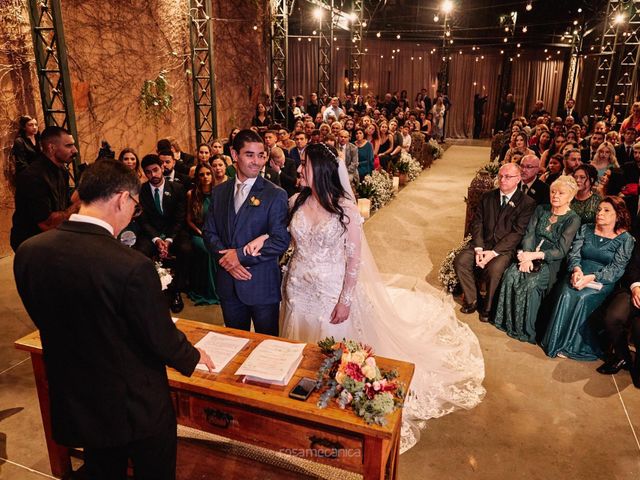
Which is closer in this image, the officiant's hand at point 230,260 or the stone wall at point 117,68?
the officiant's hand at point 230,260

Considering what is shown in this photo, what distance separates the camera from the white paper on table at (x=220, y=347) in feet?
7.91

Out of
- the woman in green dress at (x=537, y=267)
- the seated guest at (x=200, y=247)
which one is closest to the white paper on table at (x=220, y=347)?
the seated guest at (x=200, y=247)

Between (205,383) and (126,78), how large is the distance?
735 cm

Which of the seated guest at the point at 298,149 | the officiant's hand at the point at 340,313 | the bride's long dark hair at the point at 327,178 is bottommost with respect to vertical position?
the officiant's hand at the point at 340,313

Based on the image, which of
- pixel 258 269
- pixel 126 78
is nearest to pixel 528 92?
pixel 126 78

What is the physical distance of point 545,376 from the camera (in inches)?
150

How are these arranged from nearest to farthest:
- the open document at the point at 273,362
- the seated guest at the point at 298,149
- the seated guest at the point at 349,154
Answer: the open document at the point at 273,362, the seated guest at the point at 298,149, the seated guest at the point at 349,154

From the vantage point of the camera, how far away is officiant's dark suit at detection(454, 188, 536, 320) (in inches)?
185

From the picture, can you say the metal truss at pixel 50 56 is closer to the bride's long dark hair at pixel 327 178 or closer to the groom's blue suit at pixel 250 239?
the groom's blue suit at pixel 250 239

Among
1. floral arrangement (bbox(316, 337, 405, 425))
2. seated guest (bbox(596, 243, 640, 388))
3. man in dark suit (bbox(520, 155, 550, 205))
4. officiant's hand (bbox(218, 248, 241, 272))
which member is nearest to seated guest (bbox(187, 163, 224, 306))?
officiant's hand (bbox(218, 248, 241, 272))

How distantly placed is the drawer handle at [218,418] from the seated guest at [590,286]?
9.74 ft

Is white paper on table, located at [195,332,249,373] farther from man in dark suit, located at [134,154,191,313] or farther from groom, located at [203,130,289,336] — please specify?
man in dark suit, located at [134,154,191,313]

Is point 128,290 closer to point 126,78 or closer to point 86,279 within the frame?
point 86,279

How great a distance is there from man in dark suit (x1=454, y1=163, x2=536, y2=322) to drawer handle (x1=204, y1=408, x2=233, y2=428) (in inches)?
123
